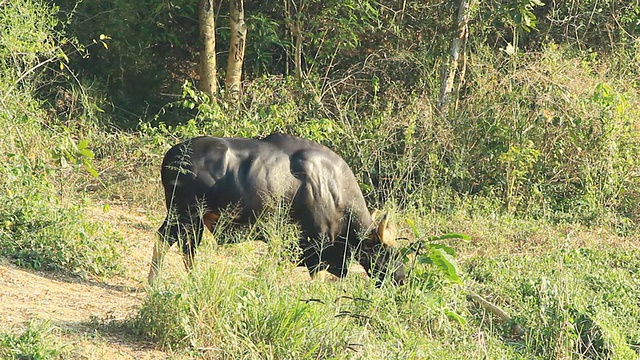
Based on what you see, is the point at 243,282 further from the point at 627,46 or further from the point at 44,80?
the point at 627,46

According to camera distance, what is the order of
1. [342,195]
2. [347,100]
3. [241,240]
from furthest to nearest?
1. [347,100]
2. [342,195]
3. [241,240]

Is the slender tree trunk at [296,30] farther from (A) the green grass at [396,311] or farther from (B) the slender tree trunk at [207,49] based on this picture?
(A) the green grass at [396,311]

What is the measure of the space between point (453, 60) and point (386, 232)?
207 inches

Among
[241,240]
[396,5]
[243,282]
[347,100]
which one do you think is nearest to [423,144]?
[347,100]

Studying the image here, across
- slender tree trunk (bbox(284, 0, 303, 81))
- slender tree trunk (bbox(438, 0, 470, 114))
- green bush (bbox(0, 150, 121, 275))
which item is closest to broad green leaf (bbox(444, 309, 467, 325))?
green bush (bbox(0, 150, 121, 275))

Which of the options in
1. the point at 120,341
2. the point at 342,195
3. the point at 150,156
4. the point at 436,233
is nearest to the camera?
the point at 120,341

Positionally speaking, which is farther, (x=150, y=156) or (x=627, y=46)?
(x=627, y=46)

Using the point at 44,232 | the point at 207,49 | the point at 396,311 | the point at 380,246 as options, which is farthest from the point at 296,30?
the point at 396,311

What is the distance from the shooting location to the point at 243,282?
21.0 feet

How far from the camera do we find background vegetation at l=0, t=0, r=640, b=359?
258 inches

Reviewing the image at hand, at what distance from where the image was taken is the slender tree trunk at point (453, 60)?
13211mm

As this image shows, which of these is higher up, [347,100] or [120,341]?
[347,100]

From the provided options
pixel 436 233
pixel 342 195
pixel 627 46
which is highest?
pixel 627 46

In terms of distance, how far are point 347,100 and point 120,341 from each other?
7.82 metres
